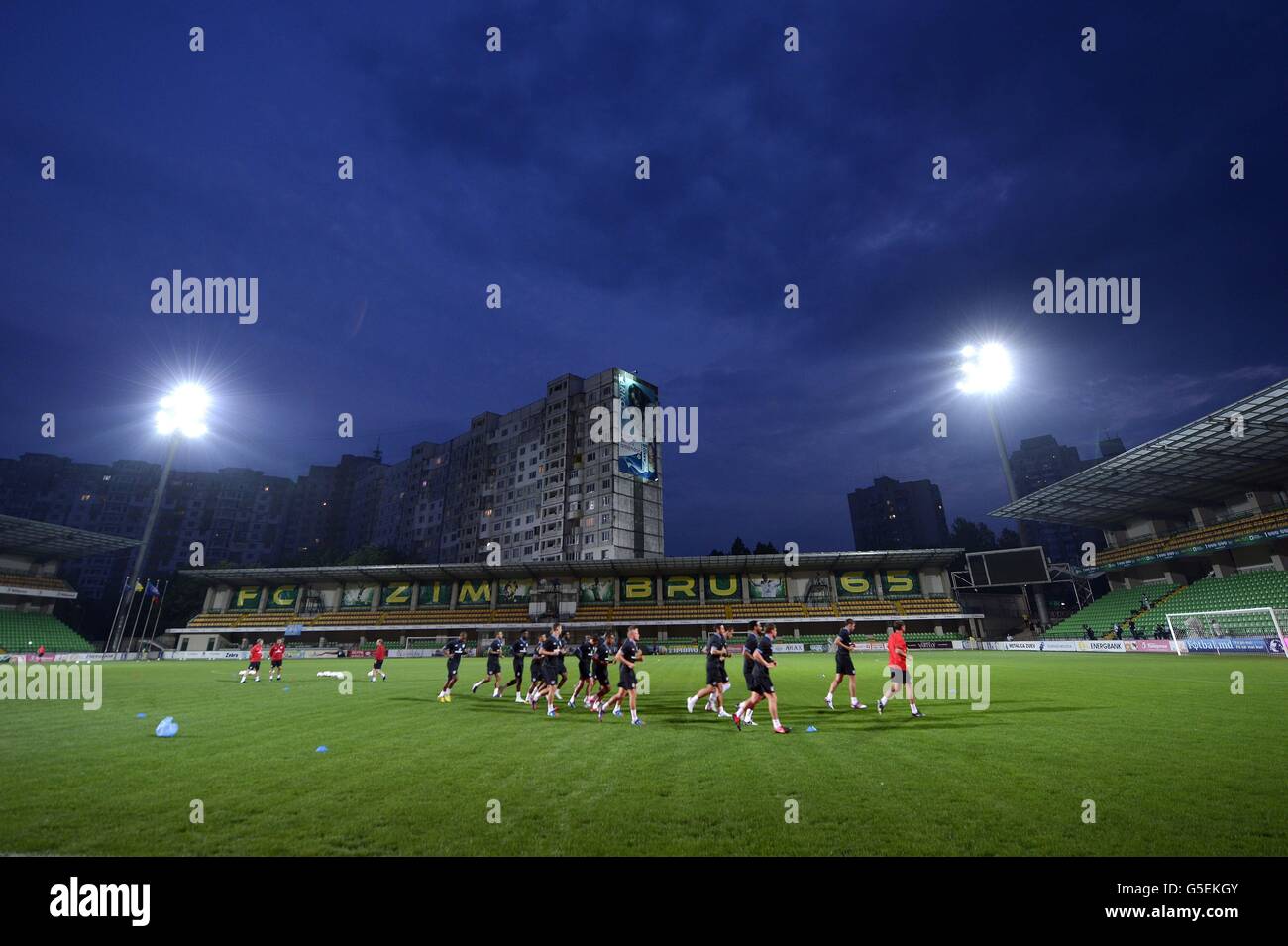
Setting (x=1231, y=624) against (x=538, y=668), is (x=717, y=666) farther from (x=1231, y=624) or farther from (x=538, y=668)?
(x=1231, y=624)

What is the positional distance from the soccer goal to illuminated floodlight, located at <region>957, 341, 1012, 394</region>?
22364mm

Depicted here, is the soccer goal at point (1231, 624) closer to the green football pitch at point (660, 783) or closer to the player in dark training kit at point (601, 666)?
the green football pitch at point (660, 783)

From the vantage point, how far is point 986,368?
48250 mm

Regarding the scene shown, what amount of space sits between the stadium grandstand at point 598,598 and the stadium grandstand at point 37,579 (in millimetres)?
11448

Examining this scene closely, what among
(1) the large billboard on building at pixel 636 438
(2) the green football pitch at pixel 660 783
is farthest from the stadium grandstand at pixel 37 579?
(1) the large billboard on building at pixel 636 438

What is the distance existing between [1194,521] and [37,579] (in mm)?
118356

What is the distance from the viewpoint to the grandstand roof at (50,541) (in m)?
50.7

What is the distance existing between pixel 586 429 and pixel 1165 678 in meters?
82.6

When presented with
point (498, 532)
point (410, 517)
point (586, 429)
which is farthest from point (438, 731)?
point (410, 517)

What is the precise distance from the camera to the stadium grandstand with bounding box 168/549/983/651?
5991cm

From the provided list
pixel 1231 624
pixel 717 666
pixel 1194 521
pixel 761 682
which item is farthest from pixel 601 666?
pixel 1194 521

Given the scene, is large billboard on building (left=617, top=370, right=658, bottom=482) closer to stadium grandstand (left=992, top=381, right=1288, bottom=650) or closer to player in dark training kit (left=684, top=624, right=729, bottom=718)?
stadium grandstand (left=992, top=381, right=1288, bottom=650)

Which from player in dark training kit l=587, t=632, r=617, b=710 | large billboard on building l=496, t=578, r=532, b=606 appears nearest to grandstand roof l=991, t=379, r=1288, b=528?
player in dark training kit l=587, t=632, r=617, b=710
